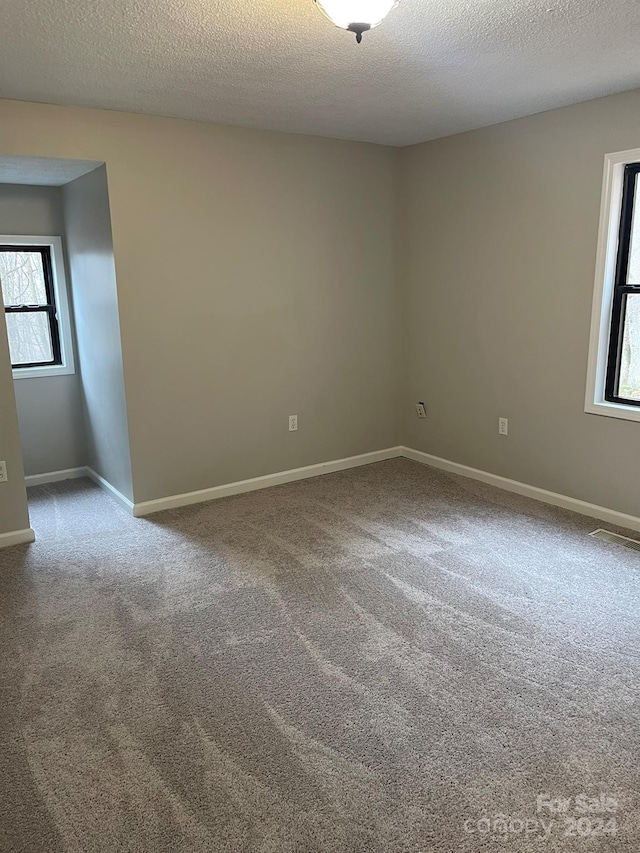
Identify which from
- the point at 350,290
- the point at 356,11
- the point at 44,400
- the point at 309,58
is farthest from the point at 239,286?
the point at 356,11

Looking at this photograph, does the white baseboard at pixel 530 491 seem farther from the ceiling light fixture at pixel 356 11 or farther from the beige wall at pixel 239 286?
the ceiling light fixture at pixel 356 11

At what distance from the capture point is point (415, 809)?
1.80 meters

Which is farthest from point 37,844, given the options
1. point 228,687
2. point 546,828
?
point 546,828

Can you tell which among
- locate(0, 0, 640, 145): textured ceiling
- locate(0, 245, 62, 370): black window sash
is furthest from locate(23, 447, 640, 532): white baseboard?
locate(0, 0, 640, 145): textured ceiling

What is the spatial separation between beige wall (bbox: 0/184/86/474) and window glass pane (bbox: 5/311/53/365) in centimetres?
17

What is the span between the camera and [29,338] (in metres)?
4.69

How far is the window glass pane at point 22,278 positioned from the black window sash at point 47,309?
23 mm

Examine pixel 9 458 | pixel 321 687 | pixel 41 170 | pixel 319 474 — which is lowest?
pixel 321 687

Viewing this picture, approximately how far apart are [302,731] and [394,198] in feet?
12.7

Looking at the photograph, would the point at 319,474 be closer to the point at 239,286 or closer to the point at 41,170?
the point at 239,286

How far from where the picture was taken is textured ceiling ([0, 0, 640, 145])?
7.42 ft

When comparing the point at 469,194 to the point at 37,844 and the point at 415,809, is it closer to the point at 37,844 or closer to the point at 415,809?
the point at 415,809

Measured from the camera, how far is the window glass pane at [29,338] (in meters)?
4.63

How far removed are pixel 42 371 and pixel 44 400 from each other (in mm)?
216
